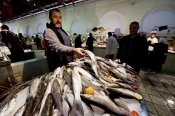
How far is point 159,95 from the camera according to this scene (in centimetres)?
273

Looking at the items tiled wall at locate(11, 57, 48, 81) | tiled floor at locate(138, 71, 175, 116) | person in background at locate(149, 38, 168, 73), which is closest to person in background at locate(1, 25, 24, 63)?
tiled wall at locate(11, 57, 48, 81)

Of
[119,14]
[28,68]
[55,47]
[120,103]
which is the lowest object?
[28,68]

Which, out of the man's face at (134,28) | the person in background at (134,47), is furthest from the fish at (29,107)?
the man's face at (134,28)

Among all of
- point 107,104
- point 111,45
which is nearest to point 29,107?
point 107,104

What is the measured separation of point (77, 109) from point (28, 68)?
2.97m

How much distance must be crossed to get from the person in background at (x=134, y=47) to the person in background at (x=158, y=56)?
2.34 metres

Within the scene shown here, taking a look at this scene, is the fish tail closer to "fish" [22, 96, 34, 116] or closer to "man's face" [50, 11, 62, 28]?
"fish" [22, 96, 34, 116]

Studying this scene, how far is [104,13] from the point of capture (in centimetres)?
845

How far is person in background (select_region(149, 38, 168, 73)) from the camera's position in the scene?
418 centimetres

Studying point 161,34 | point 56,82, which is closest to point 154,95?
point 56,82

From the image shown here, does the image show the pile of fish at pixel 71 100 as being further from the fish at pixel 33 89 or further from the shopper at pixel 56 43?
the shopper at pixel 56 43

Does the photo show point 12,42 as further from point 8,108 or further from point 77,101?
point 77,101

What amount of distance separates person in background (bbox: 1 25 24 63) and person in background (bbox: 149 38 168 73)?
590cm

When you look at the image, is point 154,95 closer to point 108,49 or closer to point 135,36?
point 135,36
